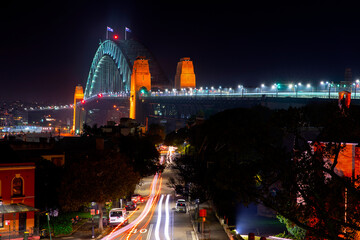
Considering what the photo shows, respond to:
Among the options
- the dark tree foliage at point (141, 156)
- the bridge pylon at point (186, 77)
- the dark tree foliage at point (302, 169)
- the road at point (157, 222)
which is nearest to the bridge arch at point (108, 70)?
the bridge pylon at point (186, 77)

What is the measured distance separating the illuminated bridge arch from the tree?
322 ft

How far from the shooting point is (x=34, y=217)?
27797mm

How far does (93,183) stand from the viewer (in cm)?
2970

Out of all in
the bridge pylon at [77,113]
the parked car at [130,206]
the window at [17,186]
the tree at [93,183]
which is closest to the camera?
the window at [17,186]

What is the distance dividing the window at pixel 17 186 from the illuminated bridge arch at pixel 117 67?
101 meters

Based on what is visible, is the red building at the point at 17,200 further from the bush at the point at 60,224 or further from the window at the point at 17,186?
the bush at the point at 60,224

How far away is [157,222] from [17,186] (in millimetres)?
8943

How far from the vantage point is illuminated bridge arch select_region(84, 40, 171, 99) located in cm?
13525

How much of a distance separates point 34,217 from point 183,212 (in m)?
11.6

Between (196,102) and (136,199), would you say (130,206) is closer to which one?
(136,199)

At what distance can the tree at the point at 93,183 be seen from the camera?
96.8 ft

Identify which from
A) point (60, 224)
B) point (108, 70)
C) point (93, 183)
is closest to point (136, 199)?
point (93, 183)

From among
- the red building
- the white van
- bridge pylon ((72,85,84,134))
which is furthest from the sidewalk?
bridge pylon ((72,85,84,134))

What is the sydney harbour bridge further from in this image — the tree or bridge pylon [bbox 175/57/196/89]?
the tree
